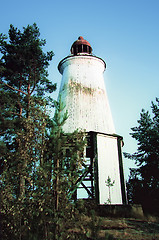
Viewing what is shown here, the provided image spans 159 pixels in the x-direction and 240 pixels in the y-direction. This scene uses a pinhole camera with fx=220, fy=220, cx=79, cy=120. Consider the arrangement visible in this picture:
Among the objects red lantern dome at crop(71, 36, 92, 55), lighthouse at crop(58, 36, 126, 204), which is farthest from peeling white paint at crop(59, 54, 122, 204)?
red lantern dome at crop(71, 36, 92, 55)

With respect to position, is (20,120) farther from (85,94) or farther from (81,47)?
(81,47)

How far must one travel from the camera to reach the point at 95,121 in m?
12.4

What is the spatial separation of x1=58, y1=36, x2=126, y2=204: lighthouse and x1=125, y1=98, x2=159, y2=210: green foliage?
17.4 feet

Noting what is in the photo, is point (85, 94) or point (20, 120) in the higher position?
point (85, 94)

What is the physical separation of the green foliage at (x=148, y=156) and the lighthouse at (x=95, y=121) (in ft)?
17.4

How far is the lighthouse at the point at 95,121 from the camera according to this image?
11031 millimetres

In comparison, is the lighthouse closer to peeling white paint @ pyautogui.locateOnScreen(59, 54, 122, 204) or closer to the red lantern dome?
peeling white paint @ pyautogui.locateOnScreen(59, 54, 122, 204)

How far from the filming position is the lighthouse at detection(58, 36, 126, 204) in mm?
11031

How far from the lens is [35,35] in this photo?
1352cm

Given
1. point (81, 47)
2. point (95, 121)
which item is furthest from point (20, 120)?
point (81, 47)

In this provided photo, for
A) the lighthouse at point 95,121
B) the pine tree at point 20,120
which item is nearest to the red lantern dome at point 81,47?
the lighthouse at point 95,121

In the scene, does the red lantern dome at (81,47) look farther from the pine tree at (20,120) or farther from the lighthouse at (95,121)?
the pine tree at (20,120)

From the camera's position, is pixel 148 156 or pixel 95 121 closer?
pixel 95 121

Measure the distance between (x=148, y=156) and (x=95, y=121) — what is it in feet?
24.2
